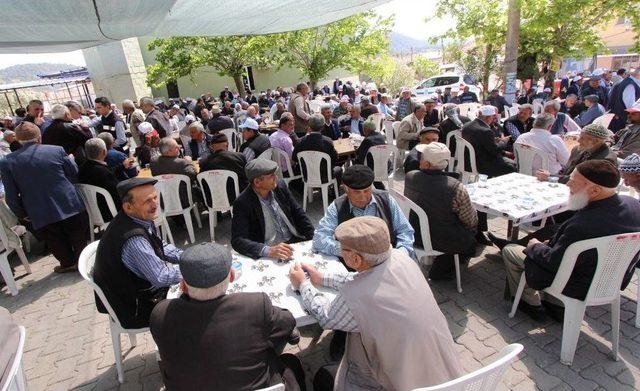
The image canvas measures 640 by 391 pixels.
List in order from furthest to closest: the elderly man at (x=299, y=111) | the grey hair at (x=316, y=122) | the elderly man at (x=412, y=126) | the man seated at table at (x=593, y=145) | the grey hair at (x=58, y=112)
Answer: the elderly man at (x=299, y=111) < the elderly man at (x=412, y=126) < the grey hair at (x=316, y=122) < the grey hair at (x=58, y=112) < the man seated at table at (x=593, y=145)

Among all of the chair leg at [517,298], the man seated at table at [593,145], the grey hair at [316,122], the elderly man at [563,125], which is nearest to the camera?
the chair leg at [517,298]

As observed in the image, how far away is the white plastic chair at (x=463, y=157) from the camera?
5.42 meters

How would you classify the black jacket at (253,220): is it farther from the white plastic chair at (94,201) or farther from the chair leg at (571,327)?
the white plastic chair at (94,201)

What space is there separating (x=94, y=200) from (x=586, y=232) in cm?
522

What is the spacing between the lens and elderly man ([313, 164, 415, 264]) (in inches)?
109

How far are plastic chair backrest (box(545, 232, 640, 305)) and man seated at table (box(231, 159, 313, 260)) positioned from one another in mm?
1959

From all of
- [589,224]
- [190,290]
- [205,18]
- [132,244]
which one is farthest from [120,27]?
[589,224]

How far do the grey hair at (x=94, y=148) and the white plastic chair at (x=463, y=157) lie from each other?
5.03 m

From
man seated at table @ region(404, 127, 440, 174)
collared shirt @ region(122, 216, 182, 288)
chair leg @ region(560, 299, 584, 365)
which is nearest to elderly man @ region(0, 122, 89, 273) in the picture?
collared shirt @ region(122, 216, 182, 288)

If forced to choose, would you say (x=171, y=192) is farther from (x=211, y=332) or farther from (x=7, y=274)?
(x=211, y=332)

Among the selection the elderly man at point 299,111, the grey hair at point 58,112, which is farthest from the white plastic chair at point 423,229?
the grey hair at point 58,112

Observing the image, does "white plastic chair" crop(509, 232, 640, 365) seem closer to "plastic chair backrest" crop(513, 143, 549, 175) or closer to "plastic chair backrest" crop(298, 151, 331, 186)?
"plastic chair backrest" crop(513, 143, 549, 175)

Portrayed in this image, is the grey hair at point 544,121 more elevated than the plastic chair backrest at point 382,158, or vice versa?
the grey hair at point 544,121

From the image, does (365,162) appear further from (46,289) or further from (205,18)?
(46,289)
